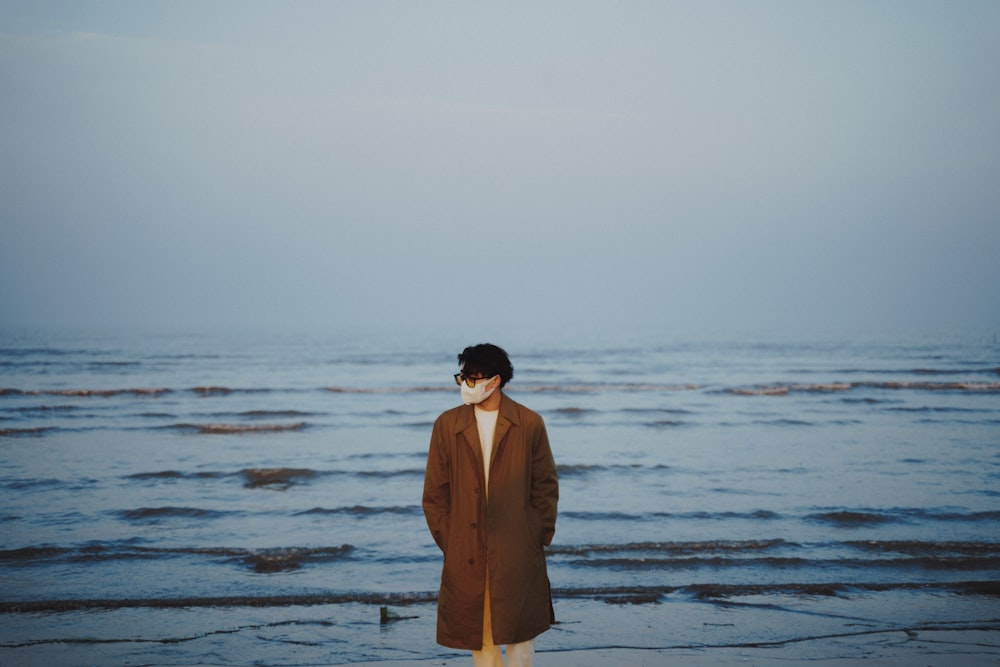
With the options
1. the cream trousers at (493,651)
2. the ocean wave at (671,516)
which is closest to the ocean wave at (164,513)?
the ocean wave at (671,516)

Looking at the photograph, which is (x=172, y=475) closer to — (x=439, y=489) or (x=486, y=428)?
(x=439, y=489)

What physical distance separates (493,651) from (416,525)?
5.84 m

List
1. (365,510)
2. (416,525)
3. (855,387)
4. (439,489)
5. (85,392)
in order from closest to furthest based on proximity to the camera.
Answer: (439,489)
(416,525)
(365,510)
(85,392)
(855,387)

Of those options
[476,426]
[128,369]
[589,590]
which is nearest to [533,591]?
[476,426]

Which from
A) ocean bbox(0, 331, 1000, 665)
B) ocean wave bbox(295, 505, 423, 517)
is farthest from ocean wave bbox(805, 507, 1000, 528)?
ocean wave bbox(295, 505, 423, 517)

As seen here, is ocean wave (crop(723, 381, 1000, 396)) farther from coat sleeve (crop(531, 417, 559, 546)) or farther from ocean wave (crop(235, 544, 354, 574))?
coat sleeve (crop(531, 417, 559, 546))

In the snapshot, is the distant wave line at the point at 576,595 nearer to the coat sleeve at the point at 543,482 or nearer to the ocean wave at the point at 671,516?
the ocean wave at the point at 671,516

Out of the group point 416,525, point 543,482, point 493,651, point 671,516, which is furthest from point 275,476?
point 543,482

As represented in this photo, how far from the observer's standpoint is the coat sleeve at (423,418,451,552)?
11.5 feet

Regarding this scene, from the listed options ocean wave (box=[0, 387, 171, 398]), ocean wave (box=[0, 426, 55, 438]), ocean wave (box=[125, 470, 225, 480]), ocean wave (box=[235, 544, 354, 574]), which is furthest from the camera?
ocean wave (box=[0, 387, 171, 398])

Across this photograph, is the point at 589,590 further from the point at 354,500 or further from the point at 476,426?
the point at 354,500

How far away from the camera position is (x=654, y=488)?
11430 mm

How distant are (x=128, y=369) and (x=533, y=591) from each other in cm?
3473

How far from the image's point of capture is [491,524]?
3430 mm
